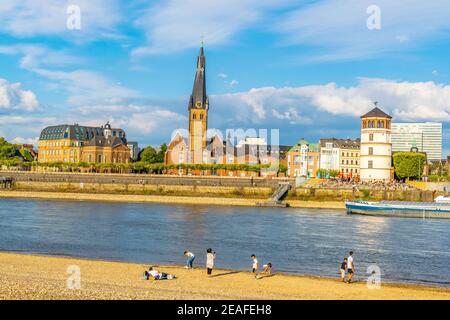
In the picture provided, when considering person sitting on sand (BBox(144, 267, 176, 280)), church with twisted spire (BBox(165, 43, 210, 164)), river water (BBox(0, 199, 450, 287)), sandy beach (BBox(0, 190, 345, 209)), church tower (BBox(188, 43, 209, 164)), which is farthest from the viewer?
church tower (BBox(188, 43, 209, 164))

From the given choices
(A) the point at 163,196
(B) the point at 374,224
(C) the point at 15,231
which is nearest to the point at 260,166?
(A) the point at 163,196

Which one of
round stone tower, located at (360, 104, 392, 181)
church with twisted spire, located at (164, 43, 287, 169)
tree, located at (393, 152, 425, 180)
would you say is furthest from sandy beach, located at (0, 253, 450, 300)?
church with twisted spire, located at (164, 43, 287, 169)

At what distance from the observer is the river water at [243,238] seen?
35812 mm

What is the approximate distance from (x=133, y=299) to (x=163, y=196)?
71.6m

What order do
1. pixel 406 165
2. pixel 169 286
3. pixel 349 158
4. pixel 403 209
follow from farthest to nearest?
pixel 349 158 → pixel 406 165 → pixel 403 209 → pixel 169 286

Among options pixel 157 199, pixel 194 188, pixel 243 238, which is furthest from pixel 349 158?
pixel 243 238

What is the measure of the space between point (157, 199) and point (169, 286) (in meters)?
66.4

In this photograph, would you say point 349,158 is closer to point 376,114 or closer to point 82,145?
point 376,114

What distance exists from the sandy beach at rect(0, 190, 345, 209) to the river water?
11905 mm

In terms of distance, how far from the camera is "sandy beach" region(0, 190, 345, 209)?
8544 cm

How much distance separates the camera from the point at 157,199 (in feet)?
301

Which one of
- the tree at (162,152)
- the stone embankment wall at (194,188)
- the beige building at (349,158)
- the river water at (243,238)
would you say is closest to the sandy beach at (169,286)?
the river water at (243,238)

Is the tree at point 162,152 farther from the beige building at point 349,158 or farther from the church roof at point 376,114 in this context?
the church roof at point 376,114

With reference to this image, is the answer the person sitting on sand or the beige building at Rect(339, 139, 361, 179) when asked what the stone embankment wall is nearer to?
the beige building at Rect(339, 139, 361, 179)
